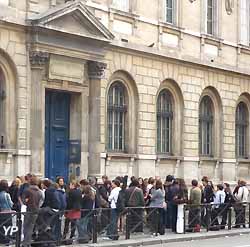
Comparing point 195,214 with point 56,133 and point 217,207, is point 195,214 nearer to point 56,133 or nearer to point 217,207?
point 217,207

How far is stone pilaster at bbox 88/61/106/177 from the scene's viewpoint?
29625 mm

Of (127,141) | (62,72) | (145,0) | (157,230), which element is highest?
(145,0)

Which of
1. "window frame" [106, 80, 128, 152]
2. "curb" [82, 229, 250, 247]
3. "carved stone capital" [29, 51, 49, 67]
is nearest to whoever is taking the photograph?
"curb" [82, 229, 250, 247]

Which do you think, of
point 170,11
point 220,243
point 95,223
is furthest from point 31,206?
point 170,11

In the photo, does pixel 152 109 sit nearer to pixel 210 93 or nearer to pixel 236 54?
pixel 210 93

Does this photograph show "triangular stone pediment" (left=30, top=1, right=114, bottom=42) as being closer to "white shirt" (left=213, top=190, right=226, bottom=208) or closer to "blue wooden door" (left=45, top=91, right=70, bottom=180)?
"blue wooden door" (left=45, top=91, right=70, bottom=180)

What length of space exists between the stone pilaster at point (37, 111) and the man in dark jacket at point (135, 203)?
3.83 metres

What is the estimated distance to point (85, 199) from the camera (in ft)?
74.5

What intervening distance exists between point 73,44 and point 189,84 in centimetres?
753

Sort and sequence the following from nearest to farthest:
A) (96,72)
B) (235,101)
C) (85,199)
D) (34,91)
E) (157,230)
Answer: (85,199) < (157,230) < (34,91) < (96,72) < (235,101)

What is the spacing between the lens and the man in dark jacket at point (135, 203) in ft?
78.8

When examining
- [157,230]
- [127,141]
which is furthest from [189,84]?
[157,230]

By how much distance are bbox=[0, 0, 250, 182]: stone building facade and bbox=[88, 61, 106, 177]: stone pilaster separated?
0.11 feet

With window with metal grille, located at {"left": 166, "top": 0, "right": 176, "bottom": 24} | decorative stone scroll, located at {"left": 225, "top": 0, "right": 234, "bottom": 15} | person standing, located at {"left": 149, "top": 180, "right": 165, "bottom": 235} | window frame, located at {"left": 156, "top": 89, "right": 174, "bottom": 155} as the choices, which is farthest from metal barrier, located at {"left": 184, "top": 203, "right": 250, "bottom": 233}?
decorative stone scroll, located at {"left": 225, "top": 0, "right": 234, "bottom": 15}
